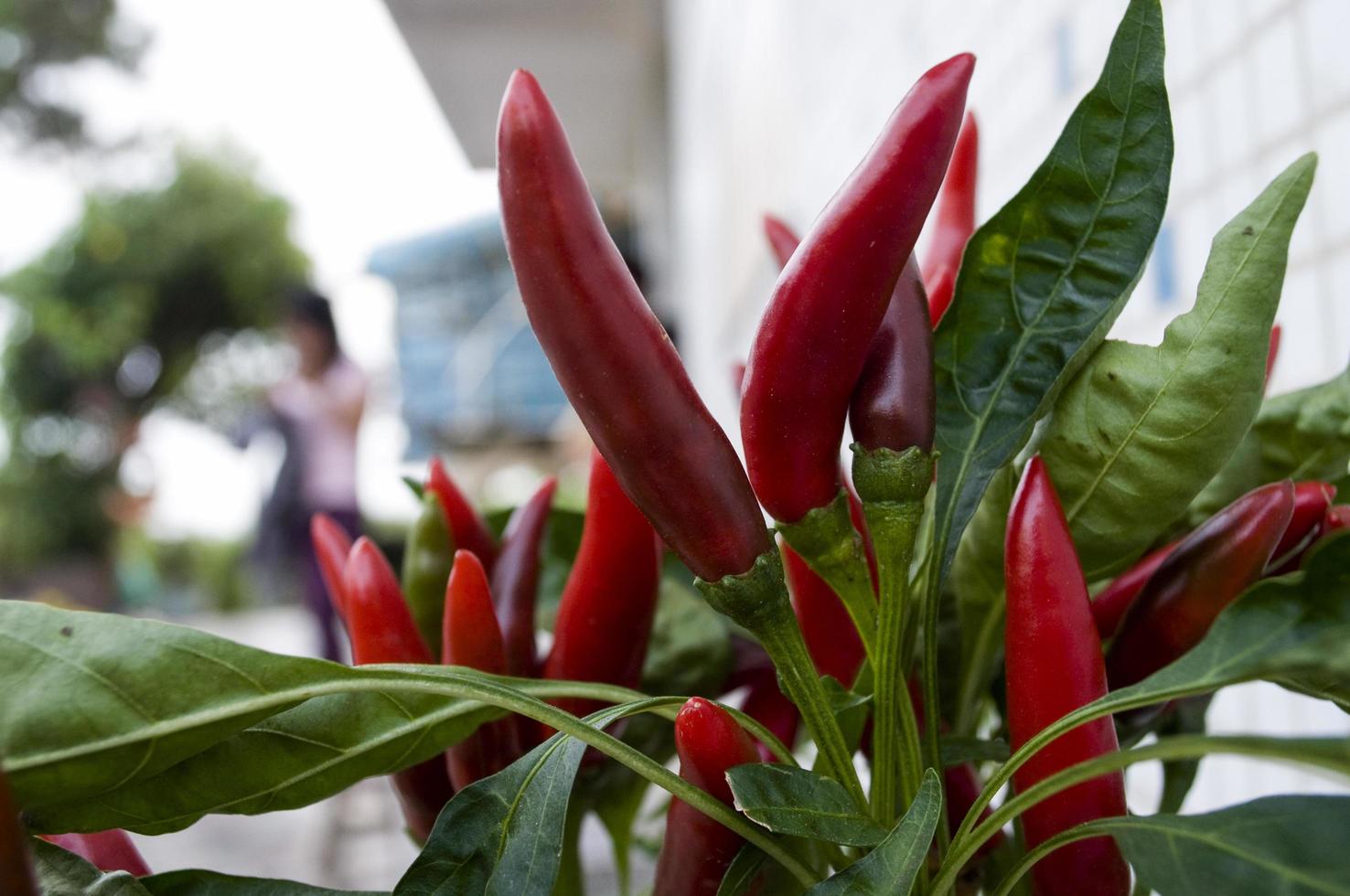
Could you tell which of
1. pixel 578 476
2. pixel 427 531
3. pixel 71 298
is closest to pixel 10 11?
pixel 71 298

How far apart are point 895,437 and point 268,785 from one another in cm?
19

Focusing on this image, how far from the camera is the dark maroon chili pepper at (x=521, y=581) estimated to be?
0.39m

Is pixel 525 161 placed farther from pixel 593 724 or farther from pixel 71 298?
pixel 71 298

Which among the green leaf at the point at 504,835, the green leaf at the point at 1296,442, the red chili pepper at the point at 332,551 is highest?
the green leaf at the point at 1296,442

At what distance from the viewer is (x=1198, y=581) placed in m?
0.29

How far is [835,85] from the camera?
5.44 ft

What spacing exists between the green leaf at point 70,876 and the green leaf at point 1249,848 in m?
0.24

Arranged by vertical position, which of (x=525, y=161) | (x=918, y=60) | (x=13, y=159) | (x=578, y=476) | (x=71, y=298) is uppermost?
(x=13, y=159)

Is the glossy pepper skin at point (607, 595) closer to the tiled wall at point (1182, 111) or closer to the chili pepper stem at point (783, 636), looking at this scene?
the chili pepper stem at point (783, 636)

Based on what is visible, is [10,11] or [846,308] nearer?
[846,308]

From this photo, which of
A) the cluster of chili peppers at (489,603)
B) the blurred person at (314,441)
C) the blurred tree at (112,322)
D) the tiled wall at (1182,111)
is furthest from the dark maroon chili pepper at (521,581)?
the blurred tree at (112,322)

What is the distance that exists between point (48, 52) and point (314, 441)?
1423 centimetres

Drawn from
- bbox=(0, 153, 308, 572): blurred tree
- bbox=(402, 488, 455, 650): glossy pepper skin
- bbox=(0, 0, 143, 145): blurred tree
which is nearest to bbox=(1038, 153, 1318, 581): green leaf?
bbox=(402, 488, 455, 650): glossy pepper skin

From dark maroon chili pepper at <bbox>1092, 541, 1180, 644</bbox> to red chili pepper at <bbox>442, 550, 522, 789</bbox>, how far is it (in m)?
0.19
